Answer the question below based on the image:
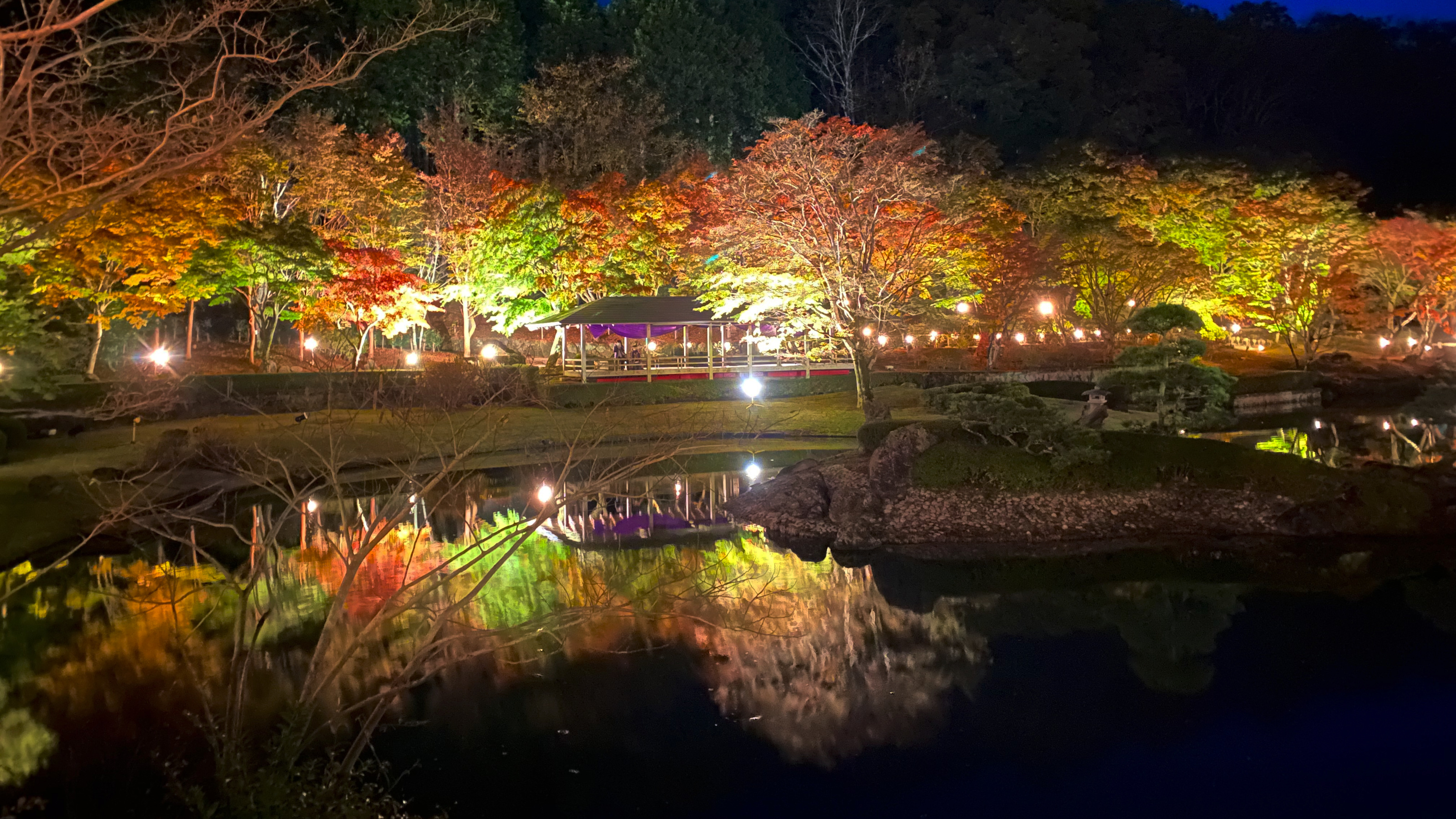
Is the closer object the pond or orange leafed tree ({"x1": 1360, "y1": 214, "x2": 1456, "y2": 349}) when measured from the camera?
the pond

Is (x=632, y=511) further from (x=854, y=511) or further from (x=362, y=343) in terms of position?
(x=362, y=343)

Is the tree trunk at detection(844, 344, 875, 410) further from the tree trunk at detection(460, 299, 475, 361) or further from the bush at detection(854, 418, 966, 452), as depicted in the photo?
the tree trunk at detection(460, 299, 475, 361)

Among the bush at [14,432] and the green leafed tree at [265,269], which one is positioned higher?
the green leafed tree at [265,269]

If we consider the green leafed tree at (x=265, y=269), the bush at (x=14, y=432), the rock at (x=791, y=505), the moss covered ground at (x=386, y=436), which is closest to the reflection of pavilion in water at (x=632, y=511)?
the rock at (x=791, y=505)

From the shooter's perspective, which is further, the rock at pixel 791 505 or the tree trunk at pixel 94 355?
the tree trunk at pixel 94 355

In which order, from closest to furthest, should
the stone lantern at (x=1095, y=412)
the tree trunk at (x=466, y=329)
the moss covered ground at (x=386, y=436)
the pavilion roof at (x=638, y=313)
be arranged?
the moss covered ground at (x=386, y=436)
the stone lantern at (x=1095, y=412)
the pavilion roof at (x=638, y=313)
the tree trunk at (x=466, y=329)

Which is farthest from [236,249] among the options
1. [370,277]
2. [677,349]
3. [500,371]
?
[677,349]

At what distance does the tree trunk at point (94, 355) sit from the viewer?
28.3 meters

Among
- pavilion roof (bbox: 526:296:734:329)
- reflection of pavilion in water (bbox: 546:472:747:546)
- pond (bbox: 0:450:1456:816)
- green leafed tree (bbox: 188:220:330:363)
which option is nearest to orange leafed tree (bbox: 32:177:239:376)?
green leafed tree (bbox: 188:220:330:363)

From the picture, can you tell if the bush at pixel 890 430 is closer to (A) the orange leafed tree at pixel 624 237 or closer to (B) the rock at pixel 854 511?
(B) the rock at pixel 854 511

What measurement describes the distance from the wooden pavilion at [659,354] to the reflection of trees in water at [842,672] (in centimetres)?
2012

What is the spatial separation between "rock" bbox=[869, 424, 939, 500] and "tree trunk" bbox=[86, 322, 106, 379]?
22692 mm

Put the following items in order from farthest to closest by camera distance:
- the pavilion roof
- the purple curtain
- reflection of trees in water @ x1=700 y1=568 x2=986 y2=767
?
the purple curtain → the pavilion roof → reflection of trees in water @ x1=700 y1=568 x2=986 y2=767

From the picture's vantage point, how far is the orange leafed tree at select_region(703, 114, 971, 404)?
23.3m
